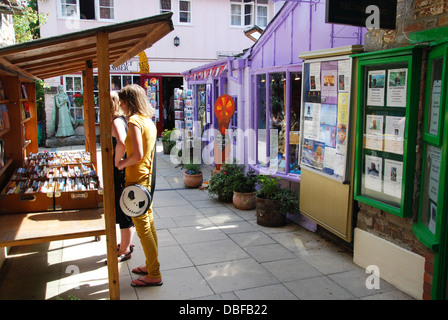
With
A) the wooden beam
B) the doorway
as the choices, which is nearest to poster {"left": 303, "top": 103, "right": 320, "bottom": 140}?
the wooden beam

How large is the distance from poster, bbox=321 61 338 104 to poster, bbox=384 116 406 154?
91 centimetres

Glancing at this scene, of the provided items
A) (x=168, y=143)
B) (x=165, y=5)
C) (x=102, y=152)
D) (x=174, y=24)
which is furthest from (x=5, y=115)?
(x=165, y=5)

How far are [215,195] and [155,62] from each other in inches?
400

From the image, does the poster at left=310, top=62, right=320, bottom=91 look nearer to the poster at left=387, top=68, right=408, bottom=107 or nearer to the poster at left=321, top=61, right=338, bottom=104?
the poster at left=321, top=61, right=338, bottom=104

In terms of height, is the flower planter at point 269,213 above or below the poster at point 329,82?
below

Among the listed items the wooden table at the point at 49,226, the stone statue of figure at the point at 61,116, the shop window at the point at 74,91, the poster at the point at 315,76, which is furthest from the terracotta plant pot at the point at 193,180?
the shop window at the point at 74,91

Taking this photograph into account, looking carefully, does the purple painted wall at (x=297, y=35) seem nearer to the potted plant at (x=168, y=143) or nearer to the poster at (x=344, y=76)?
the poster at (x=344, y=76)

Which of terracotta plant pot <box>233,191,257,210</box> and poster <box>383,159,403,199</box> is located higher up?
poster <box>383,159,403,199</box>

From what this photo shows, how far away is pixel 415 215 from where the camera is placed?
3803 mm

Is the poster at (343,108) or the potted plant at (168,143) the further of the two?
the potted plant at (168,143)

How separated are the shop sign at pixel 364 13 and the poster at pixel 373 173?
51.5 inches

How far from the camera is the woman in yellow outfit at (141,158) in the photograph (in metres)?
3.76

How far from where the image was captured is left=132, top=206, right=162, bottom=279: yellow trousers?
3865 mm
